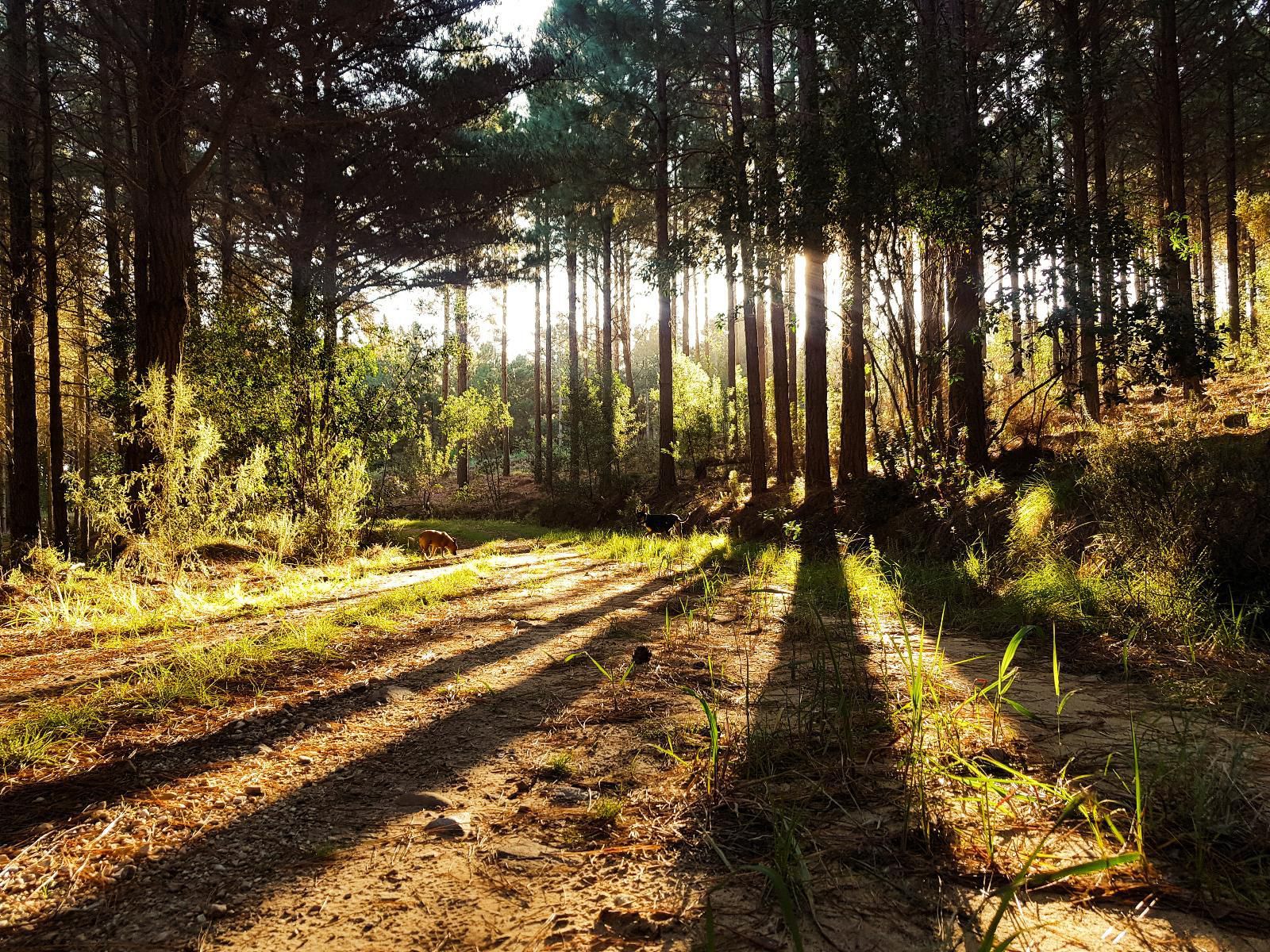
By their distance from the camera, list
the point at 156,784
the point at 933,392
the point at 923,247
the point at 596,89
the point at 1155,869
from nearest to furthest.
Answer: the point at 1155,869 → the point at 156,784 → the point at 923,247 → the point at 933,392 → the point at 596,89

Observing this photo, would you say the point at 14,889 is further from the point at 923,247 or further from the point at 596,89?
the point at 596,89

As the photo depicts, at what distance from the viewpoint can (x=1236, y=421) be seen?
5910mm

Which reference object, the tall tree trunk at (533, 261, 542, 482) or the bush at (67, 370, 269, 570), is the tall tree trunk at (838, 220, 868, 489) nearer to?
the bush at (67, 370, 269, 570)

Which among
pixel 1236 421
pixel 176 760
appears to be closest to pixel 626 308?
pixel 1236 421

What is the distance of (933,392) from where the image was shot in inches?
310

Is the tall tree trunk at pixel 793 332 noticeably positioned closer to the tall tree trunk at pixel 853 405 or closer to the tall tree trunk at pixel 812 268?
the tall tree trunk at pixel 812 268

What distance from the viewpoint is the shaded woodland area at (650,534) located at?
1.31 meters

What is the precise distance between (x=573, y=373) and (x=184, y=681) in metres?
21.4

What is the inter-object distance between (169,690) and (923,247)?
8083 mm

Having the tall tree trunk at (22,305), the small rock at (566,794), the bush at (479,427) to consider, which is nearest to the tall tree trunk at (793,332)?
the small rock at (566,794)

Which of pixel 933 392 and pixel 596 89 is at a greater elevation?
pixel 596 89

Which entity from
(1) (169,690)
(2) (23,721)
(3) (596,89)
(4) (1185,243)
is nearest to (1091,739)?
(1) (169,690)

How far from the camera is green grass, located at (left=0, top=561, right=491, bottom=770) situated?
1.99 m

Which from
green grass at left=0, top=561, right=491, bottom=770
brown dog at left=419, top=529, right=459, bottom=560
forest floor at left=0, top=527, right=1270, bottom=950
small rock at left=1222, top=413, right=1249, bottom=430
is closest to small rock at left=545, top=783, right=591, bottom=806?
forest floor at left=0, top=527, right=1270, bottom=950
